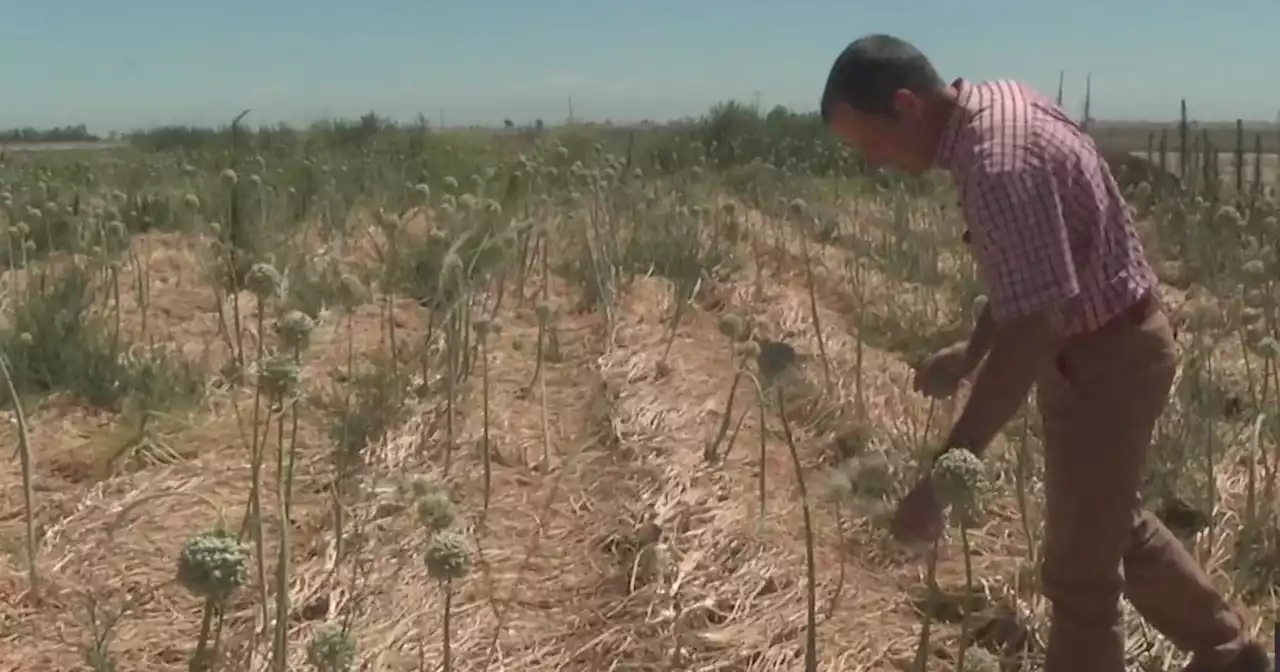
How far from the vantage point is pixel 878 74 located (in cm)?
180

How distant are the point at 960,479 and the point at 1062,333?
44 cm

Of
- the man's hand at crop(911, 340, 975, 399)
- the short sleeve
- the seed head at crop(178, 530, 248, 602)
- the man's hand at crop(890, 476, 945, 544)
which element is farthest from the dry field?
the short sleeve

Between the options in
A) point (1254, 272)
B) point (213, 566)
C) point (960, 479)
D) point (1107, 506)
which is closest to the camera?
point (213, 566)

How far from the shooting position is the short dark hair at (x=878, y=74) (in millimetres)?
1801

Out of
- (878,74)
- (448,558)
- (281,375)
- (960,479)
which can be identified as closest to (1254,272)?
(878,74)

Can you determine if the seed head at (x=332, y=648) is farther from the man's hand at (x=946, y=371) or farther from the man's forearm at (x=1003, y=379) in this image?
the man's hand at (x=946, y=371)

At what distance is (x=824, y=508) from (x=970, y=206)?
1.48 metres

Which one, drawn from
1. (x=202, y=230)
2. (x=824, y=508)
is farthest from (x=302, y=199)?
(x=824, y=508)

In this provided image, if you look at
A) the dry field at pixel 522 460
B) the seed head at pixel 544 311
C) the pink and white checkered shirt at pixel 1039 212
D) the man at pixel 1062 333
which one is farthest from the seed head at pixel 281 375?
the seed head at pixel 544 311

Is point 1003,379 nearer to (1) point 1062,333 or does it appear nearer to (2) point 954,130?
(1) point 1062,333

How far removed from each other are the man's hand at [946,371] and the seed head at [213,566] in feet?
4.16

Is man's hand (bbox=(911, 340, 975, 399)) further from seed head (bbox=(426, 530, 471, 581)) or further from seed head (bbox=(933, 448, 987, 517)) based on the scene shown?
seed head (bbox=(426, 530, 471, 581))

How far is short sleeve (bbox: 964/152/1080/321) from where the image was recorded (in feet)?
5.52

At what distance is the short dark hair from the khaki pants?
1.63 feet
